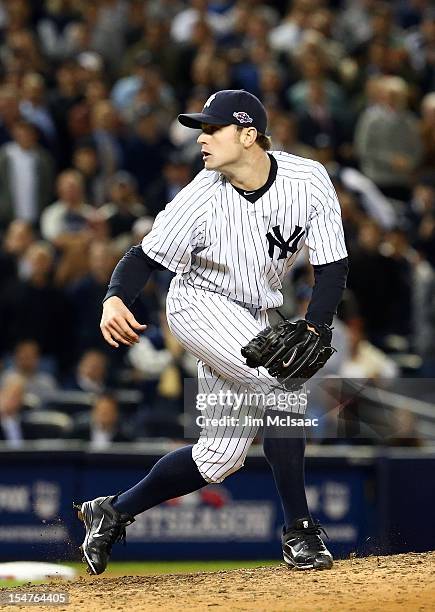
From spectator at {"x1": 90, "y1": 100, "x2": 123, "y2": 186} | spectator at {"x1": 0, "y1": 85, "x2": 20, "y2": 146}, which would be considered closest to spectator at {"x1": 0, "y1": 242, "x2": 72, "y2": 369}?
spectator at {"x1": 90, "y1": 100, "x2": 123, "y2": 186}

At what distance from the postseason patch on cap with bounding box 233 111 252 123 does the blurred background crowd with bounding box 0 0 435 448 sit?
427 centimetres

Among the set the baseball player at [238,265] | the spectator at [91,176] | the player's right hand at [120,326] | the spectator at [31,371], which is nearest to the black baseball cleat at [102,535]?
the baseball player at [238,265]

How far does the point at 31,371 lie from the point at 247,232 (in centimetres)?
523

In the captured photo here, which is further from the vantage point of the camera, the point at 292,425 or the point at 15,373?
the point at 15,373

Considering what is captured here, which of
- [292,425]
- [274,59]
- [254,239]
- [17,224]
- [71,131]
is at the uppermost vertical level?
[274,59]

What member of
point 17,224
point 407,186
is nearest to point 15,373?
point 17,224

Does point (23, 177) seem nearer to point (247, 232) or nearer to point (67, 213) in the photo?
point (67, 213)

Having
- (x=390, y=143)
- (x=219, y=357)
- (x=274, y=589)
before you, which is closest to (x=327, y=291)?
(x=219, y=357)

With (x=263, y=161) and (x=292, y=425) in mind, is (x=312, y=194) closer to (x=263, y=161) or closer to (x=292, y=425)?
(x=263, y=161)

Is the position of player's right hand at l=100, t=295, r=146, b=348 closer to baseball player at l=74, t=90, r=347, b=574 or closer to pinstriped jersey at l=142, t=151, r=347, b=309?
baseball player at l=74, t=90, r=347, b=574

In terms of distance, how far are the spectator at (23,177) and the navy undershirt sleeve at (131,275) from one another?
6.17 m

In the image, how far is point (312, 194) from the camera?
5469 mm

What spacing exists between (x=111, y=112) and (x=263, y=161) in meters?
6.55

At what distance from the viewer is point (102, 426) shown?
9.90 metres
